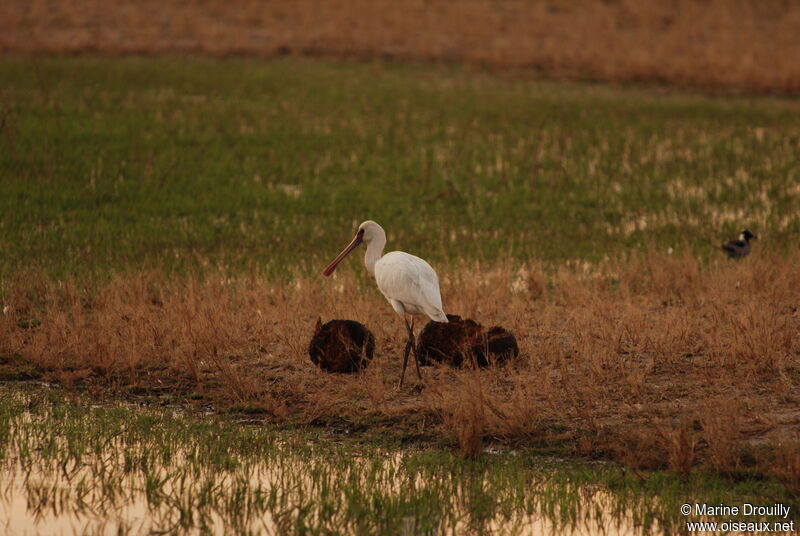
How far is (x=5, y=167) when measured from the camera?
16016 millimetres

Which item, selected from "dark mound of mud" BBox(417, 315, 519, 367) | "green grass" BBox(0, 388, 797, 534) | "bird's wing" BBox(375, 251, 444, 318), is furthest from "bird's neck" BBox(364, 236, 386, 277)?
"green grass" BBox(0, 388, 797, 534)

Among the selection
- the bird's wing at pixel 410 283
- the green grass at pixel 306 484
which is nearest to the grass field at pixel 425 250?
the green grass at pixel 306 484

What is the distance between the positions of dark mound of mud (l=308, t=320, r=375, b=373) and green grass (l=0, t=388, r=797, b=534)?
1.05 metres

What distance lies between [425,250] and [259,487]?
7.05 meters

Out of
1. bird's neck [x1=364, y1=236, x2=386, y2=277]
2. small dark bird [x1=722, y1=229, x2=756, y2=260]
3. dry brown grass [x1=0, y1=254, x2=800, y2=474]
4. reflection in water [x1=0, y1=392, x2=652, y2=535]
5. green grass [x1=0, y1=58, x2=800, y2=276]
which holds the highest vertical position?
green grass [x1=0, y1=58, x2=800, y2=276]

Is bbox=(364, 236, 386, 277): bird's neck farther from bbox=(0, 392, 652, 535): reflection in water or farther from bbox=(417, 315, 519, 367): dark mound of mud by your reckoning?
bbox=(0, 392, 652, 535): reflection in water

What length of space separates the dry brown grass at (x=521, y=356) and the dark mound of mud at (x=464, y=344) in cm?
A: 13

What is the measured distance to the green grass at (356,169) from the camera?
44.0 ft

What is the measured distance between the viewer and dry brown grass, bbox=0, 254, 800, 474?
7.34 m

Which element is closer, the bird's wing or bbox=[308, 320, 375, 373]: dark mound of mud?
the bird's wing

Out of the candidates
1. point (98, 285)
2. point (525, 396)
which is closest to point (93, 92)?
point (98, 285)

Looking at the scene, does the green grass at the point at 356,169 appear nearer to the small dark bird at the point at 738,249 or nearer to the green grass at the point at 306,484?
the small dark bird at the point at 738,249

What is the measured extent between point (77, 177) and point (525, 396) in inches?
393

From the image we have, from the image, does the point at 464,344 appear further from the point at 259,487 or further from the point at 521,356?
the point at 259,487
